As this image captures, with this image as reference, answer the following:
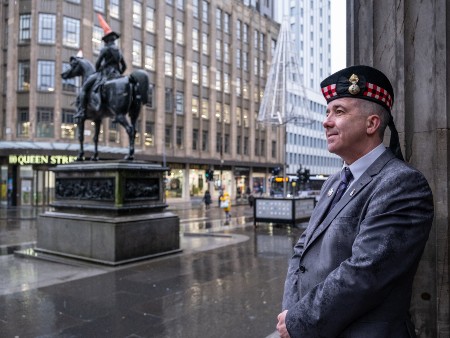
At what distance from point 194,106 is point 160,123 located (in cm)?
650

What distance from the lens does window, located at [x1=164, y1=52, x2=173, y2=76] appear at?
142 ft

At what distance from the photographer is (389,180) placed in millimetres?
1791

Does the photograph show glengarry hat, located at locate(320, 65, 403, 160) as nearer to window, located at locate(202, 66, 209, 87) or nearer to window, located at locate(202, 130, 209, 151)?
window, located at locate(202, 130, 209, 151)

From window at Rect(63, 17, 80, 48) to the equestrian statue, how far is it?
27337mm

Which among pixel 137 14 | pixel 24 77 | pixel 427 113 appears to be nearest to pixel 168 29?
pixel 137 14

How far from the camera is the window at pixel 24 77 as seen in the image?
3456 centimetres

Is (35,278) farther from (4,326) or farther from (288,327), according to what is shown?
(288,327)

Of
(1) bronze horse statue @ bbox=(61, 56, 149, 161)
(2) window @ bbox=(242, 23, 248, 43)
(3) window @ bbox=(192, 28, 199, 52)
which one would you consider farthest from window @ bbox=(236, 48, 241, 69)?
(1) bronze horse statue @ bbox=(61, 56, 149, 161)

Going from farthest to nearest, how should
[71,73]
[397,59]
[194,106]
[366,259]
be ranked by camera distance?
[194,106], [71,73], [397,59], [366,259]

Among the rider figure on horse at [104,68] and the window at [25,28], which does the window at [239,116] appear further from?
the rider figure on horse at [104,68]

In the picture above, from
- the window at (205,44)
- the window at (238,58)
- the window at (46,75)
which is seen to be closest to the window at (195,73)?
the window at (205,44)

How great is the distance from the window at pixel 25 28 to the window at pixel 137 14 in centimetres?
982

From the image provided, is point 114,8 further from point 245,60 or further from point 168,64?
point 245,60

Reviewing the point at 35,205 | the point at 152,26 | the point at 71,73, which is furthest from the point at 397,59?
the point at 152,26
